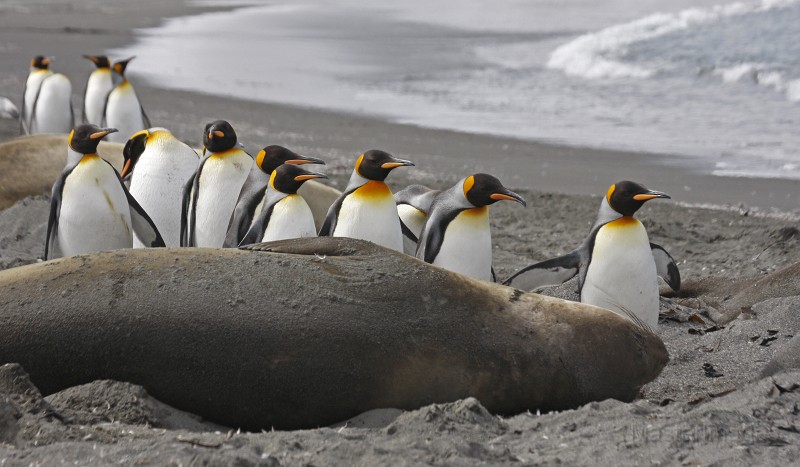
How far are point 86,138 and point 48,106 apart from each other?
23.5ft

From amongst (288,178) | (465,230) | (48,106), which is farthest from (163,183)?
(48,106)

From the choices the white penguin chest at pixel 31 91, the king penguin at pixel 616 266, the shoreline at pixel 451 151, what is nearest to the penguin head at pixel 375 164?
the king penguin at pixel 616 266

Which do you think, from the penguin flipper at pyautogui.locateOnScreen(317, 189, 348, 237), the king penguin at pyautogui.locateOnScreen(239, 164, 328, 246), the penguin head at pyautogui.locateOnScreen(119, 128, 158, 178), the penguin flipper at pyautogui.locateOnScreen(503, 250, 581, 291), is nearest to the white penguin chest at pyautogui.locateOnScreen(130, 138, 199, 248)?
the penguin head at pyautogui.locateOnScreen(119, 128, 158, 178)

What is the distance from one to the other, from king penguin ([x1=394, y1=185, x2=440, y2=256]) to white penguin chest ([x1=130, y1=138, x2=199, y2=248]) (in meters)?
1.49

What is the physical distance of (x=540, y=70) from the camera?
1778cm

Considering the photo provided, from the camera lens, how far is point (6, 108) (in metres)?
14.3

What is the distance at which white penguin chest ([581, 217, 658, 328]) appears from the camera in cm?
573

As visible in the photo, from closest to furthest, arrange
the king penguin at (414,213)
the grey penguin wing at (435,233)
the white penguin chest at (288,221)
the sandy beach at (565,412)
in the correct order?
1. the sandy beach at (565,412)
2. the white penguin chest at (288,221)
3. the grey penguin wing at (435,233)
4. the king penguin at (414,213)

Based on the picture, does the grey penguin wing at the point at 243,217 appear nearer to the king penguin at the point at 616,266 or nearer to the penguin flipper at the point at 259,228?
the penguin flipper at the point at 259,228

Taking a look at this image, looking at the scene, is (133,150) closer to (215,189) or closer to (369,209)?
(215,189)

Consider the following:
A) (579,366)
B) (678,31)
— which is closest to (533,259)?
(579,366)

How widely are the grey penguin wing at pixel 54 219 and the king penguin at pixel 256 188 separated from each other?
1014mm

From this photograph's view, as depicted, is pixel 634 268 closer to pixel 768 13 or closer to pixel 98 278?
pixel 98 278

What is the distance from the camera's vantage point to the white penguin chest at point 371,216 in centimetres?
609
